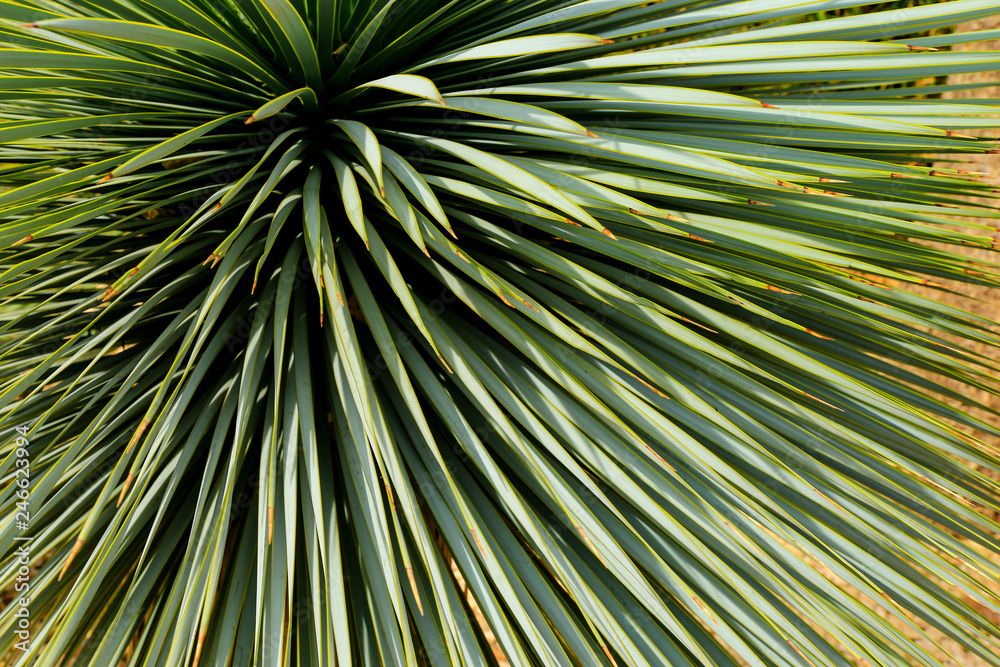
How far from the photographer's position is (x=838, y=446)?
115 cm

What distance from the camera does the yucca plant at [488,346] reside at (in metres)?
0.94

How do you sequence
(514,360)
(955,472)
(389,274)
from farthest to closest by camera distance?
(955,472), (514,360), (389,274)

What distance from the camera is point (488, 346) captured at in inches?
45.1

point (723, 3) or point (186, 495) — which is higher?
point (723, 3)

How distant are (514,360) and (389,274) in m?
0.32

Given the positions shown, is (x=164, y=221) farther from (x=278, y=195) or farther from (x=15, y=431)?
(x=15, y=431)

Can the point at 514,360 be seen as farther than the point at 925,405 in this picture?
No

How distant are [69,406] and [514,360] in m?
0.93

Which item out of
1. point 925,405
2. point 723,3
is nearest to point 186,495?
point 723,3

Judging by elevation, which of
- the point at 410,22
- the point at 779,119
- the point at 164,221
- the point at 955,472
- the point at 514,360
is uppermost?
the point at 410,22

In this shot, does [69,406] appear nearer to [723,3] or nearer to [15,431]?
[15,431]

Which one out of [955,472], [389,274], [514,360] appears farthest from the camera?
[955,472]

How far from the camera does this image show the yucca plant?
938 mm

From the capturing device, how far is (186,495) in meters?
1.17
